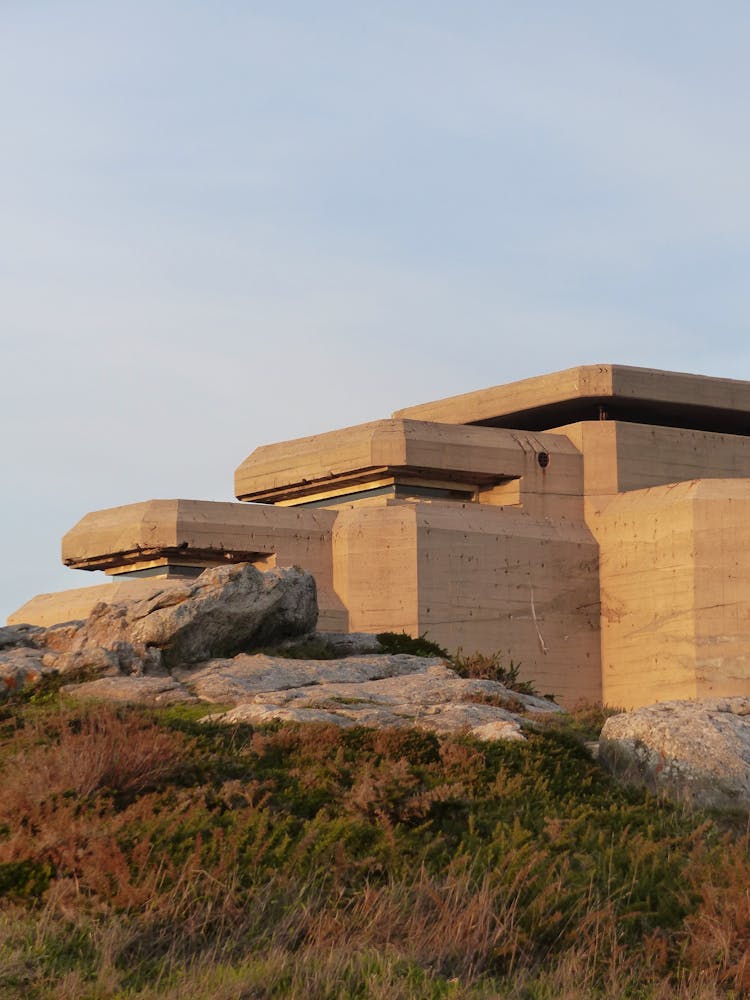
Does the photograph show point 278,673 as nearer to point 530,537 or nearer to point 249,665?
point 249,665

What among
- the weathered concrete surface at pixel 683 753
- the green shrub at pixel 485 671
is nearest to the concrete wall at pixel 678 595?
the green shrub at pixel 485 671

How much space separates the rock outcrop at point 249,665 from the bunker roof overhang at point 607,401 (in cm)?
1316

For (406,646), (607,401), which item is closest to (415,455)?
(607,401)

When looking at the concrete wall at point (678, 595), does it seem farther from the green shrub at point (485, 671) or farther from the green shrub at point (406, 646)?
the green shrub at point (485, 671)

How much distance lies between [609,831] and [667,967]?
81.4 inches

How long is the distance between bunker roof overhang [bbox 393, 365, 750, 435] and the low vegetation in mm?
19586

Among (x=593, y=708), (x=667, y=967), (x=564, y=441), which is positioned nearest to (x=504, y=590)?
(x=564, y=441)

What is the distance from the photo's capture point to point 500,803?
12.0 m

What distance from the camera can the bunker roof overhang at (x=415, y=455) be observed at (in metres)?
30.4

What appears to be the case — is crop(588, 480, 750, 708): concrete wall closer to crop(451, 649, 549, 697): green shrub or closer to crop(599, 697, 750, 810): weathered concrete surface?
crop(451, 649, 549, 697): green shrub

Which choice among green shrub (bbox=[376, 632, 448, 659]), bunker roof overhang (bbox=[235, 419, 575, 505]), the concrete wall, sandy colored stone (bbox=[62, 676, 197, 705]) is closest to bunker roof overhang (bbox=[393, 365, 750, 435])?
bunker roof overhang (bbox=[235, 419, 575, 505])

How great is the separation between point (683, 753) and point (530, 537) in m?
16.6

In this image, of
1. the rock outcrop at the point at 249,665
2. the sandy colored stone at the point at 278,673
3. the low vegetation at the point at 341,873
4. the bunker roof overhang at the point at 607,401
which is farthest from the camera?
the bunker roof overhang at the point at 607,401

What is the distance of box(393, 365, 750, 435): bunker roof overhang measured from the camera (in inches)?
1252
